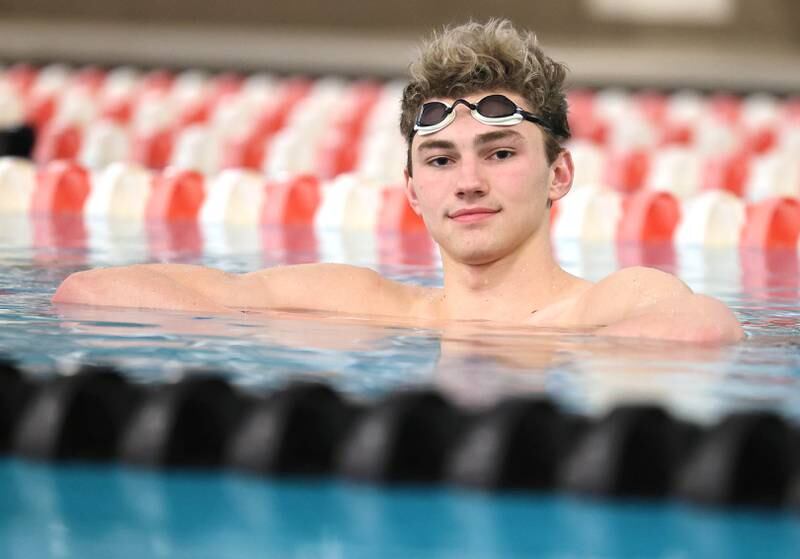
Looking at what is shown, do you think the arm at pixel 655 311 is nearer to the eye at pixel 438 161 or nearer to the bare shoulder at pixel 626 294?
the bare shoulder at pixel 626 294

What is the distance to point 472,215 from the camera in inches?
141

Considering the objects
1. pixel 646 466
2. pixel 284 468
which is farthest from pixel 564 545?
pixel 284 468

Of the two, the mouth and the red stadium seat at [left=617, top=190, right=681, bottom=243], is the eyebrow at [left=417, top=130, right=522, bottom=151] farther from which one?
the red stadium seat at [left=617, top=190, right=681, bottom=243]

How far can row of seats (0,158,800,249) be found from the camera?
261 inches

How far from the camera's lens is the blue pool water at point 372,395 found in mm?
2119

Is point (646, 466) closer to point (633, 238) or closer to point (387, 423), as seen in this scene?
point (387, 423)

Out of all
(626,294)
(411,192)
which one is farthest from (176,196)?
(626,294)

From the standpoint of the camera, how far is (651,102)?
11250mm

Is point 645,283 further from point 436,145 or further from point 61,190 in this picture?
point 61,190

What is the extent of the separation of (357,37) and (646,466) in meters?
11.6

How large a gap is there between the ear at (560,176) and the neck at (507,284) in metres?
0.11

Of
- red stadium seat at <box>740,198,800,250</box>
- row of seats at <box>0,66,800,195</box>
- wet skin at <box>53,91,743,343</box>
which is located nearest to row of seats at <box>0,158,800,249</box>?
red stadium seat at <box>740,198,800,250</box>

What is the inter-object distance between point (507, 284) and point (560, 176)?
0.29 metres

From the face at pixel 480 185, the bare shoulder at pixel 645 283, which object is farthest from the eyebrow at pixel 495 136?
the bare shoulder at pixel 645 283
